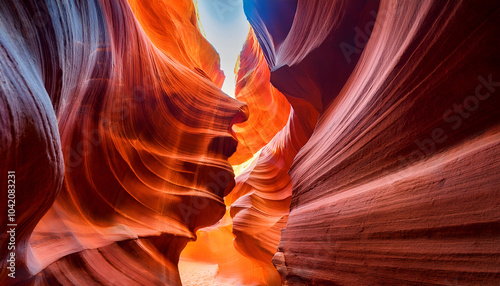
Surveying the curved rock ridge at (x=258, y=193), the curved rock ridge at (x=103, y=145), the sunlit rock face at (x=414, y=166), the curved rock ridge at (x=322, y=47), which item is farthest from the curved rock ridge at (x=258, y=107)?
the sunlit rock face at (x=414, y=166)

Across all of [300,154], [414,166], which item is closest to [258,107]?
[300,154]

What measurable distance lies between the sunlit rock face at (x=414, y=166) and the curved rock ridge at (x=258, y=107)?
569 cm

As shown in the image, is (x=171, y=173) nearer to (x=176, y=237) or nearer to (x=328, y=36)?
(x=176, y=237)

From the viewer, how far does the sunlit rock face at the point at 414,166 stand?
763mm

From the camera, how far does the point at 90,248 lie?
185 cm

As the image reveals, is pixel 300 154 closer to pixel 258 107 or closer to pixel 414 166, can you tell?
pixel 414 166

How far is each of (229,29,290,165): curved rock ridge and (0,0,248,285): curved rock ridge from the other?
135 inches

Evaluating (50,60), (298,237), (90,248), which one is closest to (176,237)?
(90,248)

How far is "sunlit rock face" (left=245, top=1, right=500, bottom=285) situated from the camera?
0.76 metres

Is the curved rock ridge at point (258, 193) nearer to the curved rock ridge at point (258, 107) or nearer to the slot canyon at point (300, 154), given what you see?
the curved rock ridge at point (258, 107)

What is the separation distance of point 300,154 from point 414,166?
4.87 ft

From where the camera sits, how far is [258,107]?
8.18 meters

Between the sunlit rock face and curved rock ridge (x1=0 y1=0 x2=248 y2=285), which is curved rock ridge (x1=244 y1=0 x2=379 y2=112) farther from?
curved rock ridge (x1=0 y1=0 x2=248 y2=285)

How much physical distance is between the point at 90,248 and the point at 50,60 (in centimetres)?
146
